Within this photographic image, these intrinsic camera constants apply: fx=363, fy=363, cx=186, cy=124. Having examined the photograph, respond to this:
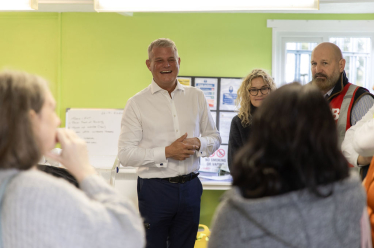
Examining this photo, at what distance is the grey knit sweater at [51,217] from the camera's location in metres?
0.89

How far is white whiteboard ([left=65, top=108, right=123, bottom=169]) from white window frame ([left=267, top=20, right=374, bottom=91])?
74.7 inches

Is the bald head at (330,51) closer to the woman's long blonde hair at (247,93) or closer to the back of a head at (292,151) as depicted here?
the woman's long blonde hair at (247,93)

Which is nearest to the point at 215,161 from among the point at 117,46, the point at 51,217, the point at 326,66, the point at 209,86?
the point at 209,86

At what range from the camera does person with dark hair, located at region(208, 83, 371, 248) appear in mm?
979

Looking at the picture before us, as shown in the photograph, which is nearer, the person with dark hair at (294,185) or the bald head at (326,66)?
the person with dark hair at (294,185)

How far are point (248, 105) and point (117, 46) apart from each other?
6.36 ft

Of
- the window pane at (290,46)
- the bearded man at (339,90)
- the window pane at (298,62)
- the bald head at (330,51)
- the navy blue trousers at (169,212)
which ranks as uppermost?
the window pane at (290,46)

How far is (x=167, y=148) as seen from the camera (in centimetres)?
241

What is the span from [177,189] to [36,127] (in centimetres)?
158

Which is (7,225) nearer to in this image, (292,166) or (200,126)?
(292,166)

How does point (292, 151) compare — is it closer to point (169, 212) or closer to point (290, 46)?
point (169, 212)

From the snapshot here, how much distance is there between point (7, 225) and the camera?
35.5 inches

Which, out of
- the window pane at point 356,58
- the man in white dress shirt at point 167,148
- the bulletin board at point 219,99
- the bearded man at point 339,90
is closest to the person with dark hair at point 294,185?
the bearded man at point 339,90

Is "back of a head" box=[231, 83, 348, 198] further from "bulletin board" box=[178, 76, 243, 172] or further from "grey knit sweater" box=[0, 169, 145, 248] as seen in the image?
"bulletin board" box=[178, 76, 243, 172]
